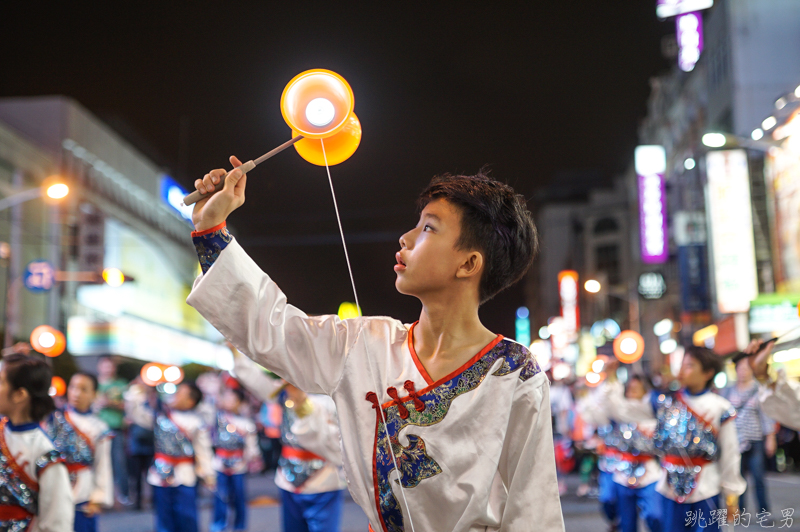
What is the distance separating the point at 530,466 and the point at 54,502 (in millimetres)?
2746

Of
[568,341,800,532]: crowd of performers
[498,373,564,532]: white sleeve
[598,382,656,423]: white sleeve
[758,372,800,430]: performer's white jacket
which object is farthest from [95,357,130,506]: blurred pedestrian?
[498,373,564,532]: white sleeve

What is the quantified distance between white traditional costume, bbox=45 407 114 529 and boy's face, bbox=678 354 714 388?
5041mm

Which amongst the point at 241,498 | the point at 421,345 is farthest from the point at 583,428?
the point at 421,345

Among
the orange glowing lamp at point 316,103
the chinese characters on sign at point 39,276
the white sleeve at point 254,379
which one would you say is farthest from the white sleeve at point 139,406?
the orange glowing lamp at point 316,103

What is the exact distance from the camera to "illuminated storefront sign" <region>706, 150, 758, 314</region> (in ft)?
70.4

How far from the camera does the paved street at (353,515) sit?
10.5 meters

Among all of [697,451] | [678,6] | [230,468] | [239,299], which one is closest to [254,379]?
[230,468]

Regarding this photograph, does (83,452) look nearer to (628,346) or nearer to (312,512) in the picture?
(312,512)

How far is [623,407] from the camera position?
822cm

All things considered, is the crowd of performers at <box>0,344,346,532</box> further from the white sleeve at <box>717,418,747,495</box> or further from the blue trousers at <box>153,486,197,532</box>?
the white sleeve at <box>717,418,747,495</box>

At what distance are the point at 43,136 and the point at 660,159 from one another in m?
24.2

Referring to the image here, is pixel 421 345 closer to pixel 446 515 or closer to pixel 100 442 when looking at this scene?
pixel 446 515

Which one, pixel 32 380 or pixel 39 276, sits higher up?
pixel 39 276

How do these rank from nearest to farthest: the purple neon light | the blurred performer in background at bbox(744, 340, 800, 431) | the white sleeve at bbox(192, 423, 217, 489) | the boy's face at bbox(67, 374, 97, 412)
→ 1. the blurred performer in background at bbox(744, 340, 800, 431)
2. the boy's face at bbox(67, 374, 97, 412)
3. the white sleeve at bbox(192, 423, 217, 489)
4. the purple neon light
